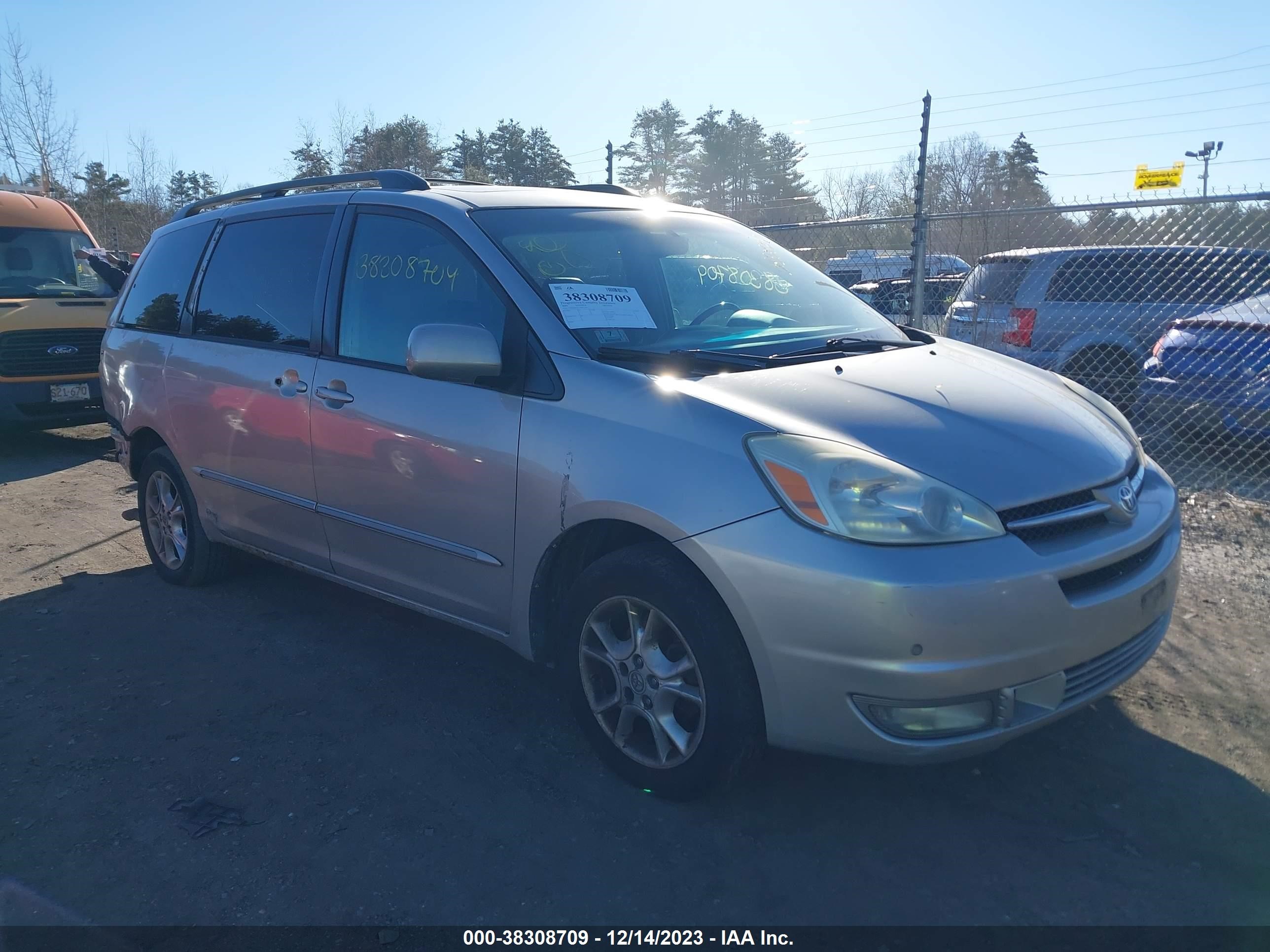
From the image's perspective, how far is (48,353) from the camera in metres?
9.52

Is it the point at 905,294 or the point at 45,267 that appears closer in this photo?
the point at 905,294

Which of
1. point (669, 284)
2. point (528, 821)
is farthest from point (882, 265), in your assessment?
point (528, 821)

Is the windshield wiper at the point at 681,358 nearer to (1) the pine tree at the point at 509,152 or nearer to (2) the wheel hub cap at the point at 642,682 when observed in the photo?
(2) the wheel hub cap at the point at 642,682

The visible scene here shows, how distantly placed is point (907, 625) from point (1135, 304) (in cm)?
652

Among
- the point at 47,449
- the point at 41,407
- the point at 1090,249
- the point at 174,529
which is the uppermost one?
the point at 1090,249

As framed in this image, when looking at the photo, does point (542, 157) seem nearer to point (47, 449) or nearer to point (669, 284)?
point (47, 449)

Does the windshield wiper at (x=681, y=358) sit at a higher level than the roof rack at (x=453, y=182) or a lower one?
lower

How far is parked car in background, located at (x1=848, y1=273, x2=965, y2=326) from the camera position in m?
8.53

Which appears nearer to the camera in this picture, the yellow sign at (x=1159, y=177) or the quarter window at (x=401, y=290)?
the quarter window at (x=401, y=290)

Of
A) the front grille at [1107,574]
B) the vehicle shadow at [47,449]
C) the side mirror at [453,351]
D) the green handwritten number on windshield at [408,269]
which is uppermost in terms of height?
the green handwritten number on windshield at [408,269]

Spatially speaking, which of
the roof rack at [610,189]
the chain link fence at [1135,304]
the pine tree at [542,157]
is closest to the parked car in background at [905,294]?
the chain link fence at [1135,304]

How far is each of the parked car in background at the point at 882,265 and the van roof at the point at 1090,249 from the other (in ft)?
1.30

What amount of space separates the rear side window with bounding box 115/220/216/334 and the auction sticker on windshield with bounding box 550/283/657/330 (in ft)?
8.47

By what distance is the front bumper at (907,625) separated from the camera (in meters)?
2.50
